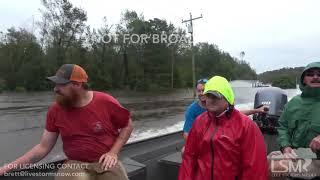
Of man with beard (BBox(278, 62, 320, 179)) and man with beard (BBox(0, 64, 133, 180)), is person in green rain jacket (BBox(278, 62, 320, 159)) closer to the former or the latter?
man with beard (BBox(278, 62, 320, 179))

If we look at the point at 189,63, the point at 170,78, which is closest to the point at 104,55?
the point at 170,78

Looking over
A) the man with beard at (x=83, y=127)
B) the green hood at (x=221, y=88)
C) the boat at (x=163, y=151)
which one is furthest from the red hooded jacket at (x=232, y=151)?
the boat at (x=163, y=151)

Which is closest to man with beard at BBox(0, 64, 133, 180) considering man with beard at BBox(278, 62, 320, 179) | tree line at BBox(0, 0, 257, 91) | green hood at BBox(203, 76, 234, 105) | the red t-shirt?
the red t-shirt

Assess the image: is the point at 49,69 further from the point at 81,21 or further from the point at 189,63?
the point at 189,63

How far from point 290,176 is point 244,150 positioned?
753 mm

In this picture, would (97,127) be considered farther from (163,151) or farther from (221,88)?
→ (163,151)

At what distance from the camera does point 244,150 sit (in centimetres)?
298

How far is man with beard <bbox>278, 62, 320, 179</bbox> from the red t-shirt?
4.28 feet

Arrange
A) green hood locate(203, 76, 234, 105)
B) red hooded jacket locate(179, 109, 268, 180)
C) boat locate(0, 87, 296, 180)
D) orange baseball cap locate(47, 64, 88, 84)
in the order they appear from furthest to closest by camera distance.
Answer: boat locate(0, 87, 296, 180), orange baseball cap locate(47, 64, 88, 84), green hood locate(203, 76, 234, 105), red hooded jacket locate(179, 109, 268, 180)

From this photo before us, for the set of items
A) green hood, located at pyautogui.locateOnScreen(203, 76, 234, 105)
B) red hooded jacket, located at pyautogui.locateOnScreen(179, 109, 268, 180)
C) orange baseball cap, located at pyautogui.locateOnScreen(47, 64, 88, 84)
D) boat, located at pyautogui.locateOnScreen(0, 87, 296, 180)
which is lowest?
boat, located at pyautogui.locateOnScreen(0, 87, 296, 180)

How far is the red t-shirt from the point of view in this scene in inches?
136

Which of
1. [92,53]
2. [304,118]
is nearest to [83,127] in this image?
[304,118]

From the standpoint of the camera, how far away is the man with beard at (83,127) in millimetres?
3393

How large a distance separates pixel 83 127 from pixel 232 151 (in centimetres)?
119
